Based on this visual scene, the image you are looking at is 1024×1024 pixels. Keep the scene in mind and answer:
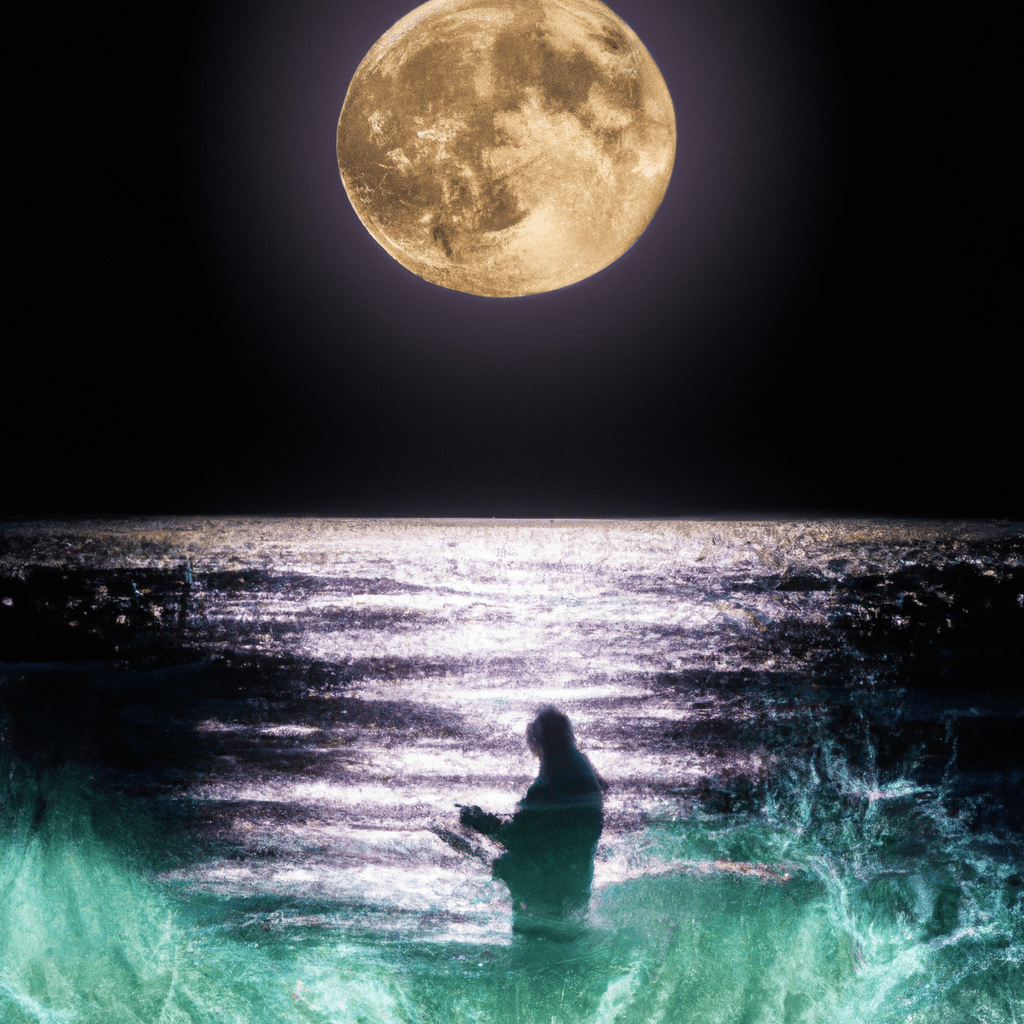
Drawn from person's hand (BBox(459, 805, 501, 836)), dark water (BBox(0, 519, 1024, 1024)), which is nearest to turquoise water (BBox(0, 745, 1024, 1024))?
dark water (BBox(0, 519, 1024, 1024))

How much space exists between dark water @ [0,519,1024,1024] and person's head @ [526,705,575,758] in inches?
1.0

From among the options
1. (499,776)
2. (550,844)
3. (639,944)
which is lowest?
(639,944)

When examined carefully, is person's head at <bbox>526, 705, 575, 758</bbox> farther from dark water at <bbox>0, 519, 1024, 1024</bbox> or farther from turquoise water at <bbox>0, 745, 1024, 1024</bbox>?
turquoise water at <bbox>0, 745, 1024, 1024</bbox>

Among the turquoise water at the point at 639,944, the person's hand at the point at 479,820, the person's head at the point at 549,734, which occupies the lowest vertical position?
the turquoise water at the point at 639,944

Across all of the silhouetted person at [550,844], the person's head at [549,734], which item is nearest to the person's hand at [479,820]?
the silhouetted person at [550,844]

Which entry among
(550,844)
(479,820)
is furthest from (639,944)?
(479,820)

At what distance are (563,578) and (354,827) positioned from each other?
2.16ft

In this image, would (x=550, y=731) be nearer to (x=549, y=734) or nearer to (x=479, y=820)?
(x=549, y=734)

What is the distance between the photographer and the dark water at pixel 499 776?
3.06 ft

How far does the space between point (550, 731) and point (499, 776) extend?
0.13 meters

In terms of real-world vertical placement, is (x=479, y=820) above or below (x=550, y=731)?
below

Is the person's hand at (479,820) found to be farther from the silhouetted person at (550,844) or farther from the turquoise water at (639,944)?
the turquoise water at (639,944)

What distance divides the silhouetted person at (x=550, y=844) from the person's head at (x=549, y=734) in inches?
1.8

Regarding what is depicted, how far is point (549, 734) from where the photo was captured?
1.09 m
